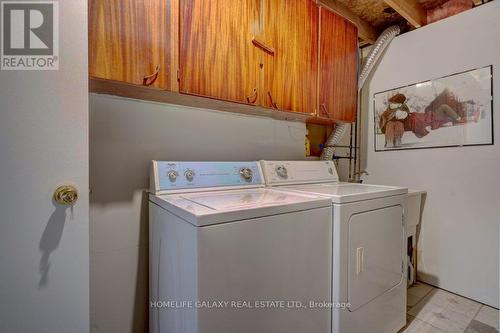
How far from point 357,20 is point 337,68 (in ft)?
3.26

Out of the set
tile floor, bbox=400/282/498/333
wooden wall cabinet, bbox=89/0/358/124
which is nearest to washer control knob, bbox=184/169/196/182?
wooden wall cabinet, bbox=89/0/358/124

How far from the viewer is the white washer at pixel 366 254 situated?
4.18 ft

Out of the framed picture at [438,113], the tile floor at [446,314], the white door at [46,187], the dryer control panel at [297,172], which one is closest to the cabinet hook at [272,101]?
the dryer control panel at [297,172]

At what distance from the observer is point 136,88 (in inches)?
49.1

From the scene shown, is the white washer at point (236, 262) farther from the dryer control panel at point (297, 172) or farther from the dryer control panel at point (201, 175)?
the dryer control panel at point (297, 172)

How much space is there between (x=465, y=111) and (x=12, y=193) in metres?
3.03

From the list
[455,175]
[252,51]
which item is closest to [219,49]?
[252,51]

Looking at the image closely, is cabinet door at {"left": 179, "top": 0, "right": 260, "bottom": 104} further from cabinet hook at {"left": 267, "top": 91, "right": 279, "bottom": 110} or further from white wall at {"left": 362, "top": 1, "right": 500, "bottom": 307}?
white wall at {"left": 362, "top": 1, "right": 500, "bottom": 307}

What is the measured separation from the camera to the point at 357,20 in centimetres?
259

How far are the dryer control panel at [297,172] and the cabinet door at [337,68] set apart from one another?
43 cm

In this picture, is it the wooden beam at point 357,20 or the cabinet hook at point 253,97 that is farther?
the wooden beam at point 357,20

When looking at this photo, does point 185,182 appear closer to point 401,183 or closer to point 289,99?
point 289,99

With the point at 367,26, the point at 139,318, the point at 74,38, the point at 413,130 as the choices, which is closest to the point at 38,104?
the point at 74,38

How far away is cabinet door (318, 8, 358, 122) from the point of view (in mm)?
1945
